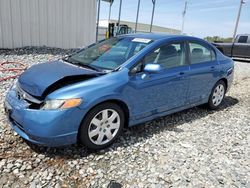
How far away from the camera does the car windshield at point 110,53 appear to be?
3.47m

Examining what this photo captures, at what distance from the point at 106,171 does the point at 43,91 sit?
1.18m

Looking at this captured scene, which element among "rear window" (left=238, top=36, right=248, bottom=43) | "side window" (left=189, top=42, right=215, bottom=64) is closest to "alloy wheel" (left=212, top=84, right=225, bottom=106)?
"side window" (left=189, top=42, right=215, bottom=64)

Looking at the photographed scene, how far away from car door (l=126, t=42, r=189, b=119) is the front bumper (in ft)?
2.83

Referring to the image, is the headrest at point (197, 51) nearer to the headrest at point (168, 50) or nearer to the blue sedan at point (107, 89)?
the blue sedan at point (107, 89)

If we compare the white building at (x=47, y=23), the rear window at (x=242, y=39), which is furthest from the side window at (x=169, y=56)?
the rear window at (x=242, y=39)

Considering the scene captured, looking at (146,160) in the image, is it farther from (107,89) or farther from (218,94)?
(218,94)

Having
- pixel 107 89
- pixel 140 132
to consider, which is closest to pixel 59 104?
pixel 107 89

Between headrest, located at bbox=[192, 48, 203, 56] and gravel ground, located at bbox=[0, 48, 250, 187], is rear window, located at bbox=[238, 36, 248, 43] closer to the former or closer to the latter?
headrest, located at bbox=[192, 48, 203, 56]

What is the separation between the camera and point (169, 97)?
3.84 m

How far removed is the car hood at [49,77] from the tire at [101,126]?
1.55ft

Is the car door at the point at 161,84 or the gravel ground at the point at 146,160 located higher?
the car door at the point at 161,84

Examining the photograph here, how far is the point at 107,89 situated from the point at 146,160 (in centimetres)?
101

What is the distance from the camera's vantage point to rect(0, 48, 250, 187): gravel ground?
2.63m

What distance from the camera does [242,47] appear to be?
13156 mm
